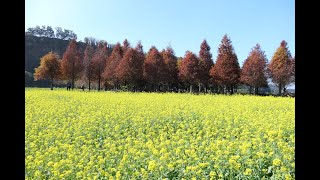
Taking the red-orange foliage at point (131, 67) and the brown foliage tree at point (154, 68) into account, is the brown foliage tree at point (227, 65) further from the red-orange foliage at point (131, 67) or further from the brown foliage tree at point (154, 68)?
the red-orange foliage at point (131, 67)

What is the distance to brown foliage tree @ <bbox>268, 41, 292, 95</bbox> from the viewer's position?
3319 centimetres

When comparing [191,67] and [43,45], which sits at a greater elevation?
[43,45]

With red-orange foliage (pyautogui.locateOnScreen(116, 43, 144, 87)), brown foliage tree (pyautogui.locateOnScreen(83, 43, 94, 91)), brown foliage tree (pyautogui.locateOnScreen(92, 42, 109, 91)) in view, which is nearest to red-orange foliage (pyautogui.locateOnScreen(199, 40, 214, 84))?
red-orange foliage (pyautogui.locateOnScreen(116, 43, 144, 87))

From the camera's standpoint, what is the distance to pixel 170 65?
143ft

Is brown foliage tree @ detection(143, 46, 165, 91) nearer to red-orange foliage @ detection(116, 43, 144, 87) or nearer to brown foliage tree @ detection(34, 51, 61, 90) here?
red-orange foliage @ detection(116, 43, 144, 87)

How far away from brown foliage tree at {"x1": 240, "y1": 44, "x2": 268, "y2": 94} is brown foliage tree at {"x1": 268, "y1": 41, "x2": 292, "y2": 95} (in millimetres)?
786

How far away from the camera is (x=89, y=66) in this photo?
4288 centimetres

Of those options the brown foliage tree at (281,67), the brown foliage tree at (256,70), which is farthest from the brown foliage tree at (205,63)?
the brown foliage tree at (281,67)

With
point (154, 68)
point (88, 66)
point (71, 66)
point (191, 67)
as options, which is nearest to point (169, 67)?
point (154, 68)

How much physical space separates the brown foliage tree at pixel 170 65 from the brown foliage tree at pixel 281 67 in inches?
458

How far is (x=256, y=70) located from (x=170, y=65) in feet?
37.1

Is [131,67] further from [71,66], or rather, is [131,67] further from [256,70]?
[256,70]
